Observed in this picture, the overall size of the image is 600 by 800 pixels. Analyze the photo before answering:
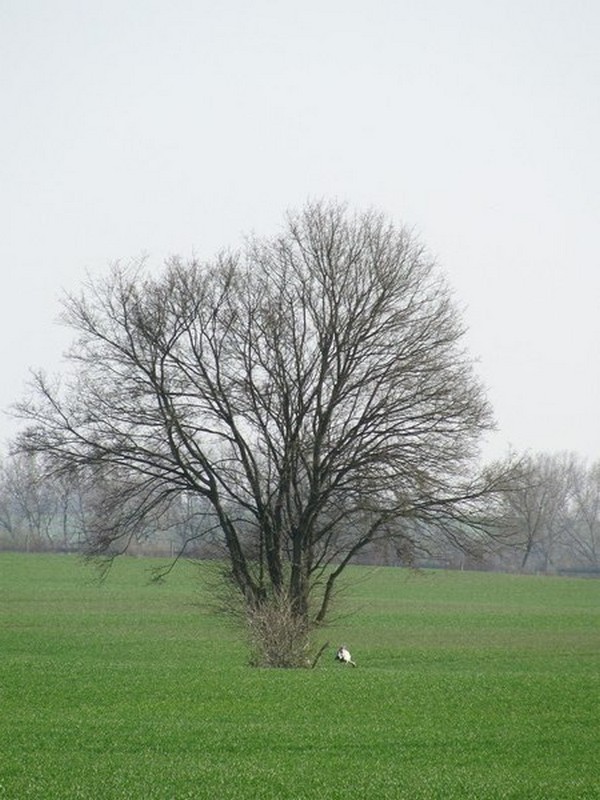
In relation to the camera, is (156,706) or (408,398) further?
(408,398)

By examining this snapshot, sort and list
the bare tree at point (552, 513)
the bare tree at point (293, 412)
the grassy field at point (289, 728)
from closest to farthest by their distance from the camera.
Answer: the grassy field at point (289, 728) → the bare tree at point (293, 412) → the bare tree at point (552, 513)

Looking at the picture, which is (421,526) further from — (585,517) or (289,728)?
(585,517)

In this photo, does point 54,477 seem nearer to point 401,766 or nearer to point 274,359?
point 274,359

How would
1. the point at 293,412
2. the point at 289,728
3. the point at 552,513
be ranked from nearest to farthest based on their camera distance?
the point at 289,728
the point at 293,412
the point at 552,513

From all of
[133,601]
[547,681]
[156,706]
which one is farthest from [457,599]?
[156,706]

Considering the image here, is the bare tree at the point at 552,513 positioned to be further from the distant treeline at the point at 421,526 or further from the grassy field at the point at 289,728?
the grassy field at the point at 289,728

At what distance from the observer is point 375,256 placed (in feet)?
112

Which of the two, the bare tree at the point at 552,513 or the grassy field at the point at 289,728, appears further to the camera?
the bare tree at the point at 552,513

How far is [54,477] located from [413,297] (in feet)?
34.1

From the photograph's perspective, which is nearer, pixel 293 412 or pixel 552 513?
pixel 293 412

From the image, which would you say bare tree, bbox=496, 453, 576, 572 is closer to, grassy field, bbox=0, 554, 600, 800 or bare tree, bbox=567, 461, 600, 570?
bare tree, bbox=567, 461, 600, 570

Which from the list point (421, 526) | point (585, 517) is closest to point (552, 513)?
point (585, 517)

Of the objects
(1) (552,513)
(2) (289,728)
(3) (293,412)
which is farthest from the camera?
(1) (552,513)

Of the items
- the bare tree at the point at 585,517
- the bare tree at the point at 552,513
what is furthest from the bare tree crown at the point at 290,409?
the bare tree at the point at 585,517
